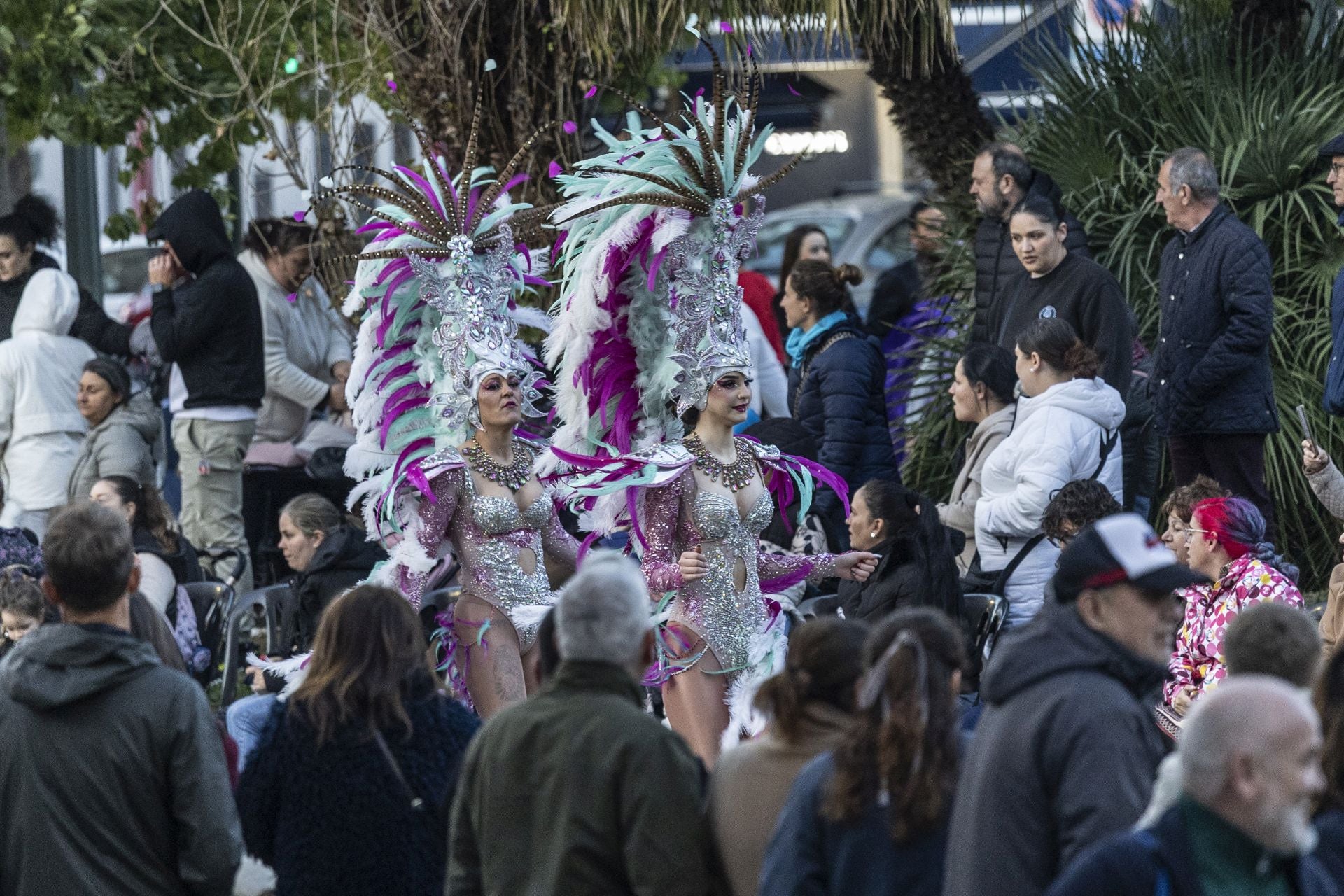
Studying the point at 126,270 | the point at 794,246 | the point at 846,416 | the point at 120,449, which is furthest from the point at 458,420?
the point at 126,270

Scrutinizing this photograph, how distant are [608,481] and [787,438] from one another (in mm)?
1928

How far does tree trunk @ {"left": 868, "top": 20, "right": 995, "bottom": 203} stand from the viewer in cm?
1069

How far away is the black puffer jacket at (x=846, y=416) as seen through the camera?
8.35m

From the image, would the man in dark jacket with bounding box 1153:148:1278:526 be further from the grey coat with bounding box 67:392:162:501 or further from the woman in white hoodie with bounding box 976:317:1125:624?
the grey coat with bounding box 67:392:162:501

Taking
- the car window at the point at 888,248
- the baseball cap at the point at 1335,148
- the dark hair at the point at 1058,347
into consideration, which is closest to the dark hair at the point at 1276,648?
the dark hair at the point at 1058,347

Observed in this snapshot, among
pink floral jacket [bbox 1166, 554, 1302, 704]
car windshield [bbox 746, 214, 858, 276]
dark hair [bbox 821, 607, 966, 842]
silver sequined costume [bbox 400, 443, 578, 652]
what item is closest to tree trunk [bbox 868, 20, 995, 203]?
pink floral jacket [bbox 1166, 554, 1302, 704]

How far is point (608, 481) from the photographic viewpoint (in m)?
6.57

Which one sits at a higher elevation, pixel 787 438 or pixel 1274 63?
pixel 1274 63

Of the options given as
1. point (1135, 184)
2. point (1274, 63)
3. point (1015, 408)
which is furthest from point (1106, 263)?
point (1015, 408)

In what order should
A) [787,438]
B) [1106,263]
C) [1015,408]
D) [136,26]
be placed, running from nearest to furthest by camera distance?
[1015,408]
[787,438]
[1106,263]
[136,26]

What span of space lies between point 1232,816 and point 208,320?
23.5ft

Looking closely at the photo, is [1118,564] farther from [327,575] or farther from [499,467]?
[327,575]

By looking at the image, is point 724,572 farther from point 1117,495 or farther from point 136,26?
point 136,26

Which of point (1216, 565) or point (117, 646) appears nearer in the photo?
point (117, 646)
